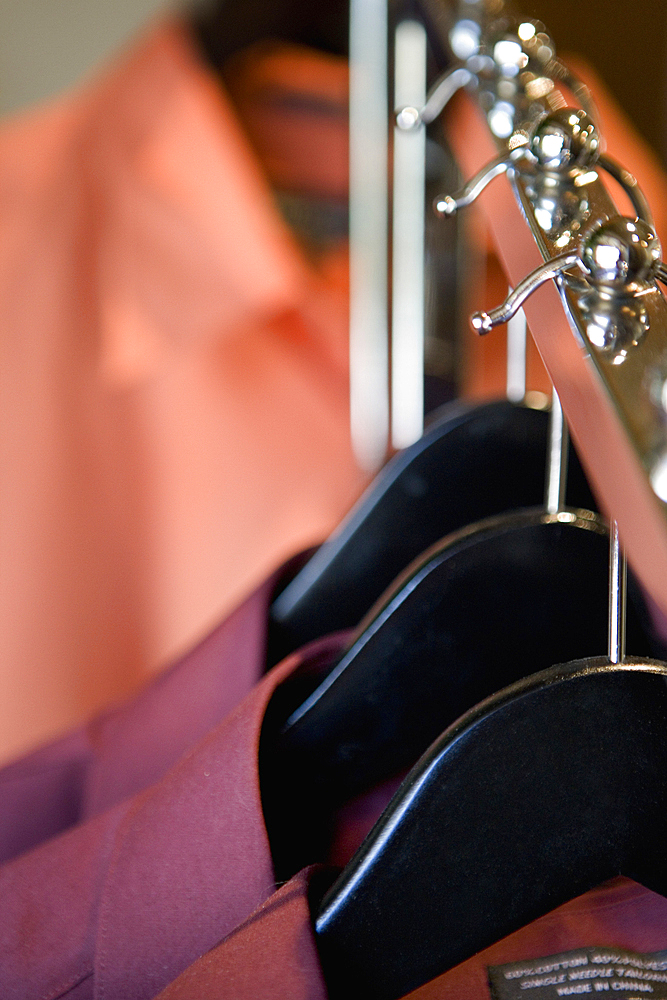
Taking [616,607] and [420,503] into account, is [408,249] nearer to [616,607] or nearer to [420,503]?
[420,503]

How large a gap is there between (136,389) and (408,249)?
10.1 inches

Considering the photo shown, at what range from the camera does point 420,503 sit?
43 centimetres

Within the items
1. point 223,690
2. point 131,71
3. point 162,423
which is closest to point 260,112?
point 131,71

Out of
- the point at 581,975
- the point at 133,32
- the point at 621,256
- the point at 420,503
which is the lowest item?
the point at 581,975

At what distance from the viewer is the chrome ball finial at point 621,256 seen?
23cm

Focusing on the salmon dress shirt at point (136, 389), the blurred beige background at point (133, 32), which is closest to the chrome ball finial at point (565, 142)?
the salmon dress shirt at point (136, 389)

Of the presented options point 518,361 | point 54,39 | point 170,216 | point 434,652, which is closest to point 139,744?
point 434,652

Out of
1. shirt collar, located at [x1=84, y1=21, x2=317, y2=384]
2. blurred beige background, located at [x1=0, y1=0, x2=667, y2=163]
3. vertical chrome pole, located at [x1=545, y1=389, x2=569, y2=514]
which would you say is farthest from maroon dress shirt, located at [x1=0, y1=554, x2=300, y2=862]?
blurred beige background, located at [x1=0, y1=0, x2=667, y2=163]

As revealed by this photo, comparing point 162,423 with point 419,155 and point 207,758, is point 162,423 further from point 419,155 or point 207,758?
point 207,758

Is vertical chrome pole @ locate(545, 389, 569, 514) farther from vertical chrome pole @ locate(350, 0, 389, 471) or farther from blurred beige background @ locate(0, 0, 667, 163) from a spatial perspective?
blurred beige background @ locate(0, 0, 667, 163)

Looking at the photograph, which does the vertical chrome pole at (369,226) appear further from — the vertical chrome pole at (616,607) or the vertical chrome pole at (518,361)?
the vertical chrome pole at (616,607)

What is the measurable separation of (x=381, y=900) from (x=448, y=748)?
0.16 feet

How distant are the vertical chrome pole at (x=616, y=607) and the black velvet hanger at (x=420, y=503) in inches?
6.6

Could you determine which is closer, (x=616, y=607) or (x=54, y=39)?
(x=616, y=607)
